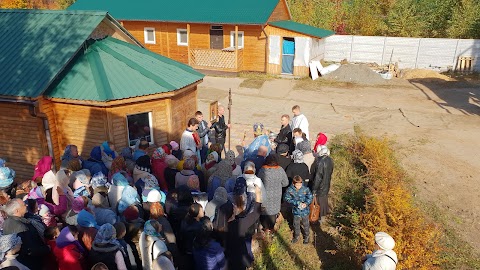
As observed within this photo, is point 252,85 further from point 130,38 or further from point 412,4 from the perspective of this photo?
point 412,4

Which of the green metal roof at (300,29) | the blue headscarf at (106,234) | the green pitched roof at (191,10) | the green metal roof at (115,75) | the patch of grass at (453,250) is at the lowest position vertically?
the patch of grass at (453,250)

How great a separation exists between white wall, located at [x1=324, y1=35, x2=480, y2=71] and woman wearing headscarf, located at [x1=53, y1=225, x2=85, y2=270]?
979 inches

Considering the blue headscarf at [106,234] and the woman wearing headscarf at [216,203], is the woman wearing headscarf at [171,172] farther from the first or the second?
the blue headscarf at [106,234]

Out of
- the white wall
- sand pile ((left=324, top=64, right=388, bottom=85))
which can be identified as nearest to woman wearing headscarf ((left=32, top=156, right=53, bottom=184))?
sand pile ((left=324, top=64, right=388, bottom=85))

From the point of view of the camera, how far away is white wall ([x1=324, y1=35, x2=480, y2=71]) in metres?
23.3

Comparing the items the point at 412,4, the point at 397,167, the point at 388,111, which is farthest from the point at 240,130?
the point at 412,4

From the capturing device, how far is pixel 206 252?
4.64 meters

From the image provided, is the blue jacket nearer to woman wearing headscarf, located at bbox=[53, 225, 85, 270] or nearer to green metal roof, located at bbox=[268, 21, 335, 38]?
woman wearing headscarf, located at bbox=[53, 225, 85, 270]

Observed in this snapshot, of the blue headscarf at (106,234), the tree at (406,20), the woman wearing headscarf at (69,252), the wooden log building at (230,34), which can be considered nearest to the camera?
the blue headscarf at (106,234)

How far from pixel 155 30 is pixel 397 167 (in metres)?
19.0

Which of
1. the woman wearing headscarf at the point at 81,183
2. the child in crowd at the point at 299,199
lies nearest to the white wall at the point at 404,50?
the child in crowd at the point at 299,199

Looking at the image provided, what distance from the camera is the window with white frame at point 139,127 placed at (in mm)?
10133

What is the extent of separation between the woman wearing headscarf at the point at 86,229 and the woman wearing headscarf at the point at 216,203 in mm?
1562

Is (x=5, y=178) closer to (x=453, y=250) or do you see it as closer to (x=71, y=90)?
(x=71, y=90)
